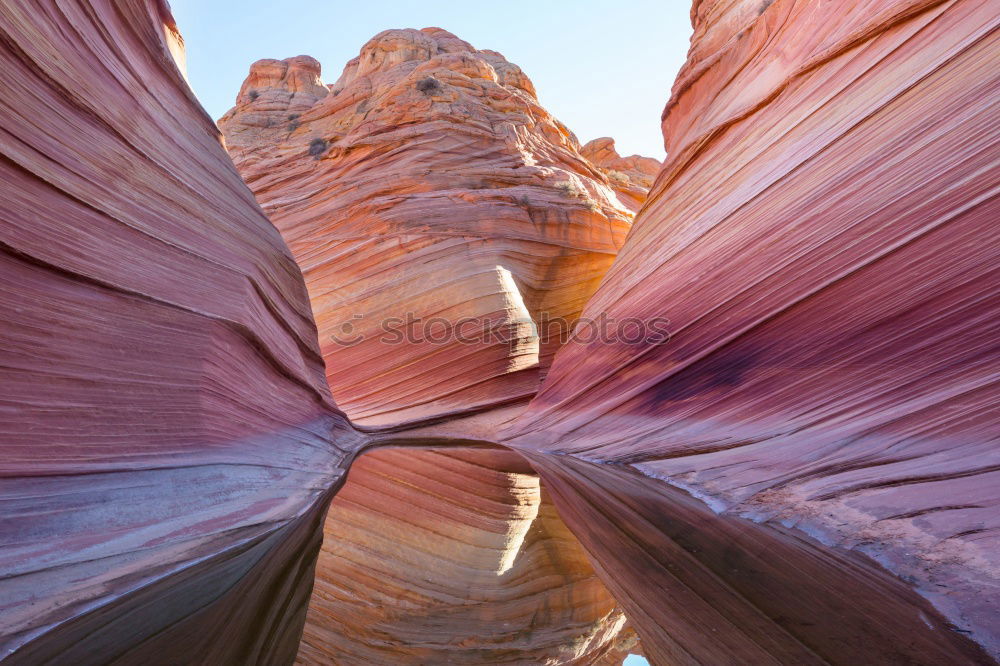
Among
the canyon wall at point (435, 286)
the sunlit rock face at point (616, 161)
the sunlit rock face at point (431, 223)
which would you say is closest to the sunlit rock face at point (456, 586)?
the canyon wall at point (435, 286)

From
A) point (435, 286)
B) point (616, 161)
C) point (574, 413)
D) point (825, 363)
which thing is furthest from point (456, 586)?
point (616, 161)

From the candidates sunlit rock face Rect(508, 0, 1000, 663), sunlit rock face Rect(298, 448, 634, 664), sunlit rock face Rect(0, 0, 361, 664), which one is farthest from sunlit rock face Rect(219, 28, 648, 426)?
sunlit rock face Rect(298, 448, 634, 664)

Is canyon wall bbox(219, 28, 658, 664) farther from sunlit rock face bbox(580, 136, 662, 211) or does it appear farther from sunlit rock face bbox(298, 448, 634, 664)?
sunlit rock face bbox(580, 136, 662, 211)

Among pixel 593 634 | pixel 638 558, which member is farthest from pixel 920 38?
pixel 593 634

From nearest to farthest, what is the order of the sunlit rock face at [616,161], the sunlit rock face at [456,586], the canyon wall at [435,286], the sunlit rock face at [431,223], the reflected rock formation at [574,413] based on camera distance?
the sunlit rock face at [456,586] < the reflected rock formation at [574,413] < the canyon wall at [435,286] < the sunlit rock face at [431,223] < the sunlit rock face at [616,161]

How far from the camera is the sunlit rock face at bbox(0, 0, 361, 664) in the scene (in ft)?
7.13

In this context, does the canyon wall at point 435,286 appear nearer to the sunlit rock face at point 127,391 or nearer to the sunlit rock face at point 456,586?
the sunlit rock face at point 456,586

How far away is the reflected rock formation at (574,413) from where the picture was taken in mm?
2148

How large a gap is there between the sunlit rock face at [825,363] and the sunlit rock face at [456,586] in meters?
0.17

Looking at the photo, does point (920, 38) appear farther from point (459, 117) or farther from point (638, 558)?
point (459, 117)

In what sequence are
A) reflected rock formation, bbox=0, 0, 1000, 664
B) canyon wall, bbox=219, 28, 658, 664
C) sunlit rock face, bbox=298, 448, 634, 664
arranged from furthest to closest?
1. canyon wall, bbox=219, 28, 658, 664
2. reflected rock formation, bbox=0, 0, 1000, 664
3. sunlit rock face, bbox=298, 448, 634, 664

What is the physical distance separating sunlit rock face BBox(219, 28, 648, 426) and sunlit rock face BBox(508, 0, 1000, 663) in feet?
7.77

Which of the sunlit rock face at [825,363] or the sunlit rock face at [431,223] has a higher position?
the sunlit rock face at [431,223]

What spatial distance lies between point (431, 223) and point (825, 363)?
6.83 m
